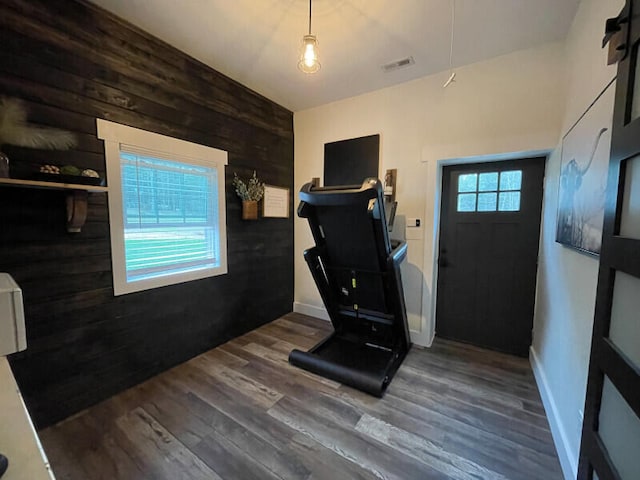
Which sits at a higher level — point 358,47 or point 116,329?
point 358,47

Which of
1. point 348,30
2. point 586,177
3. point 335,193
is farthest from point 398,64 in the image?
point 586,177

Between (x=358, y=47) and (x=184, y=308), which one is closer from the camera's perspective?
(x=358, y=47)

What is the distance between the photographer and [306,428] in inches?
68.7

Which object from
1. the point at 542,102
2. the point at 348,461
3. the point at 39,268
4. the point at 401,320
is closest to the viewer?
the point at 348,461

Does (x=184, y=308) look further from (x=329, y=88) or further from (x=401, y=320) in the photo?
(x=329, y=88)

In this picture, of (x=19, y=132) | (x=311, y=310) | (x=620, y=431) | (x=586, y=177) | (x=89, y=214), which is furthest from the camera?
(x=311, y=310)

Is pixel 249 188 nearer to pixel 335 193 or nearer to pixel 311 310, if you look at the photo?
pixel 335 193

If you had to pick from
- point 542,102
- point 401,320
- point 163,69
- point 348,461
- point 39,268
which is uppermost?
point 163,69

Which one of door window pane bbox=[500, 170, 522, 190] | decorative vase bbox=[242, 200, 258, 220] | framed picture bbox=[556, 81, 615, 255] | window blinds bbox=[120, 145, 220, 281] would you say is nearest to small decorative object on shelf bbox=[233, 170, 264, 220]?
decorative vase bbox=[242, 200, 258, 220]

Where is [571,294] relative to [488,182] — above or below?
below

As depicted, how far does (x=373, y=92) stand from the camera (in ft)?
9.84

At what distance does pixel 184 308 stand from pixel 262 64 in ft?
A: 8.02

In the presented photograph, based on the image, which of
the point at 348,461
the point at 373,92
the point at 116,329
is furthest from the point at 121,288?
the point at 373,92

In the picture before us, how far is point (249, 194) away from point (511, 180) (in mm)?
2689
